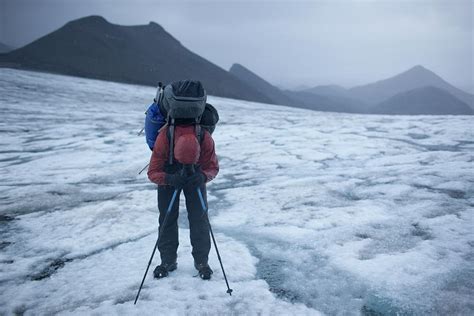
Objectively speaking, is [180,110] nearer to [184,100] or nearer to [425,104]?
[184,100]

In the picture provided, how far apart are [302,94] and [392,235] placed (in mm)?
95858

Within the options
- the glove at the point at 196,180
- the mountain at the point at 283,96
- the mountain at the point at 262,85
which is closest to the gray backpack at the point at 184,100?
the glove at the point at 196,180

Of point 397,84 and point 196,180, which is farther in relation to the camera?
point 397,84

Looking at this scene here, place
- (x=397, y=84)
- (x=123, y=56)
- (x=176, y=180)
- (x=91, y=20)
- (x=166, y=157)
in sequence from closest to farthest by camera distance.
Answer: (x=176, y=180), (x=166, y=157), (x=123, y=56), (x=91, y=20), (x=397, y=84)

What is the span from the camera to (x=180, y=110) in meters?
2.62

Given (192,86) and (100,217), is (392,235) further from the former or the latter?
(100,217)

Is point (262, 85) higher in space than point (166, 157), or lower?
higher

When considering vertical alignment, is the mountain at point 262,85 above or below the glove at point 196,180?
above

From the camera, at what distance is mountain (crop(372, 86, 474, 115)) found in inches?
3258

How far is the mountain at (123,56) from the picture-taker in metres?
33.9

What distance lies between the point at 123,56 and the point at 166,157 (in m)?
41.9

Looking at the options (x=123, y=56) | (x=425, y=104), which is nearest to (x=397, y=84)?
(x=425, y=104)

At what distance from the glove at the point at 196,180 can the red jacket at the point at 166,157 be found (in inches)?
2.8

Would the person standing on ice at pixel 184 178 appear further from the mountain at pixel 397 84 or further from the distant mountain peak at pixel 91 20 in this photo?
the mountain at pixel 397 84
